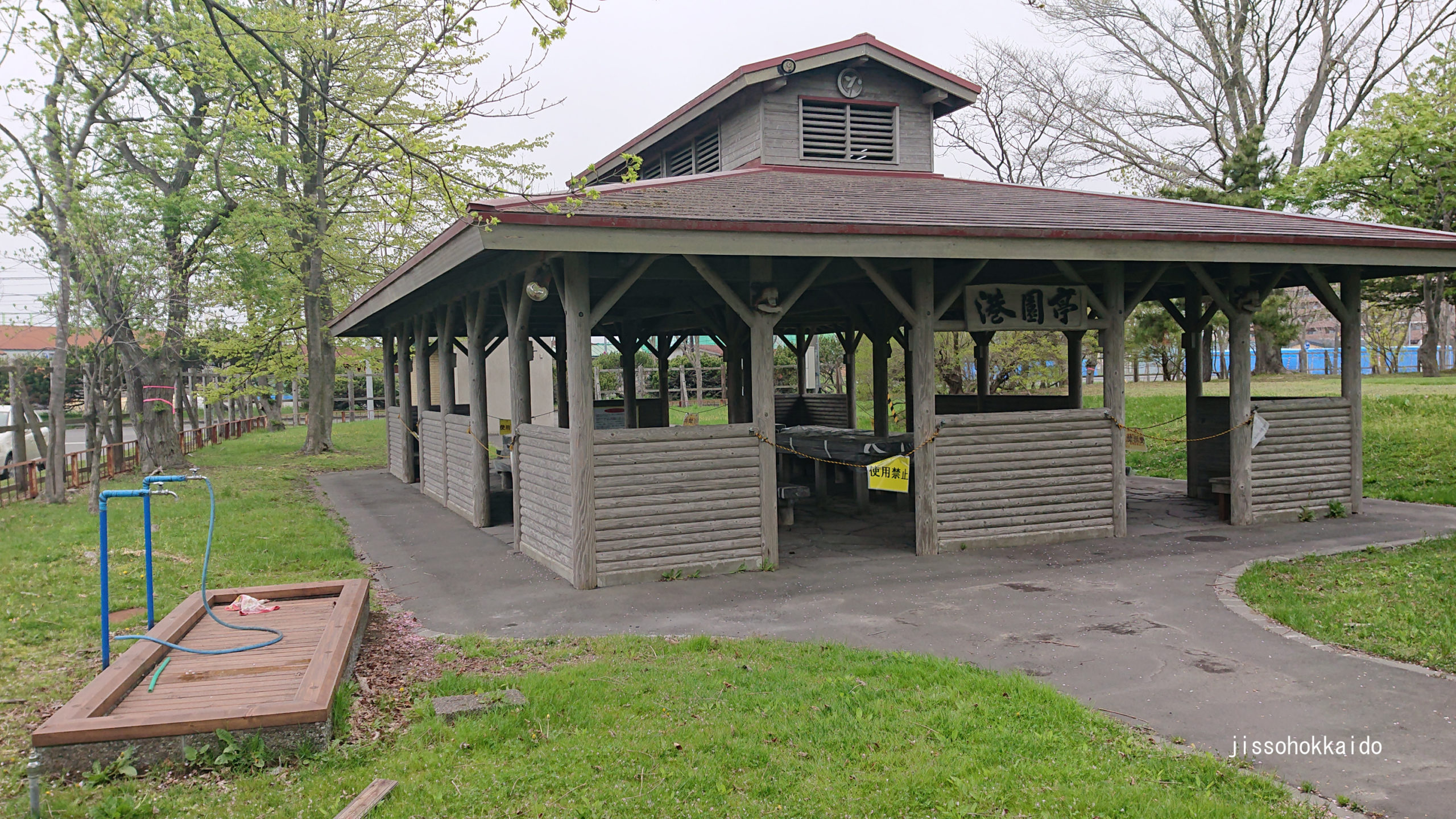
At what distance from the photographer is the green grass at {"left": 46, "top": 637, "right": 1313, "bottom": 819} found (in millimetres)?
3436

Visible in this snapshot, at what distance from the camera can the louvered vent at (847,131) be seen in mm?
11852

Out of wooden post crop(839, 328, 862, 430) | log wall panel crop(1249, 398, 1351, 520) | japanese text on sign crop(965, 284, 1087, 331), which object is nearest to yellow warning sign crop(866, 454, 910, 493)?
japanese text on sign crop(965, 284, 1087, 331)

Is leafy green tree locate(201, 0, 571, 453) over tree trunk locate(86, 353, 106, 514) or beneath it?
over

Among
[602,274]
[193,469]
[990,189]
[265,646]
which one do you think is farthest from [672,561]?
[193,469]

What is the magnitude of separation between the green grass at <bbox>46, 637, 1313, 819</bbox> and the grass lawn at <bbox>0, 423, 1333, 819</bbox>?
0.03 feet

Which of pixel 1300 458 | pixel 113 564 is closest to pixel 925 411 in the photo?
pixel 1300 458

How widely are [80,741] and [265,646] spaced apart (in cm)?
140

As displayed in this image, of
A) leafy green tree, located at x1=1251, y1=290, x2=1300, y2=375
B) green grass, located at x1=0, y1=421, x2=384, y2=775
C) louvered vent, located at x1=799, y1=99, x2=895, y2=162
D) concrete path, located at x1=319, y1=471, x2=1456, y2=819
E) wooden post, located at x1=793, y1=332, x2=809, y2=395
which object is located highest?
louvered vent, located at x1=799, y1=99, x2=895, y2=162

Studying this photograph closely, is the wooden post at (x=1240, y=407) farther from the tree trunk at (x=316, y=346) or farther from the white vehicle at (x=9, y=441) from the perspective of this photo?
the tree trunk at (x=316, y=346)

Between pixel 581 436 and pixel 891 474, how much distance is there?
2.94 m

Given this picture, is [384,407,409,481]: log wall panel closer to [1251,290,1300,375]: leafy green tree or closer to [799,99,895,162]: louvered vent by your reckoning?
[799,99,895,162]: louvered vent

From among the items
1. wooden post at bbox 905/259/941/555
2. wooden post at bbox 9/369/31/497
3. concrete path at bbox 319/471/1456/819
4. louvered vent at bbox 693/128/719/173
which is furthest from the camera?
wooden post at bbox 9/369/31/497

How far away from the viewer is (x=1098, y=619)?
245 inches

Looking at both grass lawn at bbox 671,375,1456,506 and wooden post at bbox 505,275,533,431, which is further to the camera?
grass lawn at bbox 671,375,1456,506
